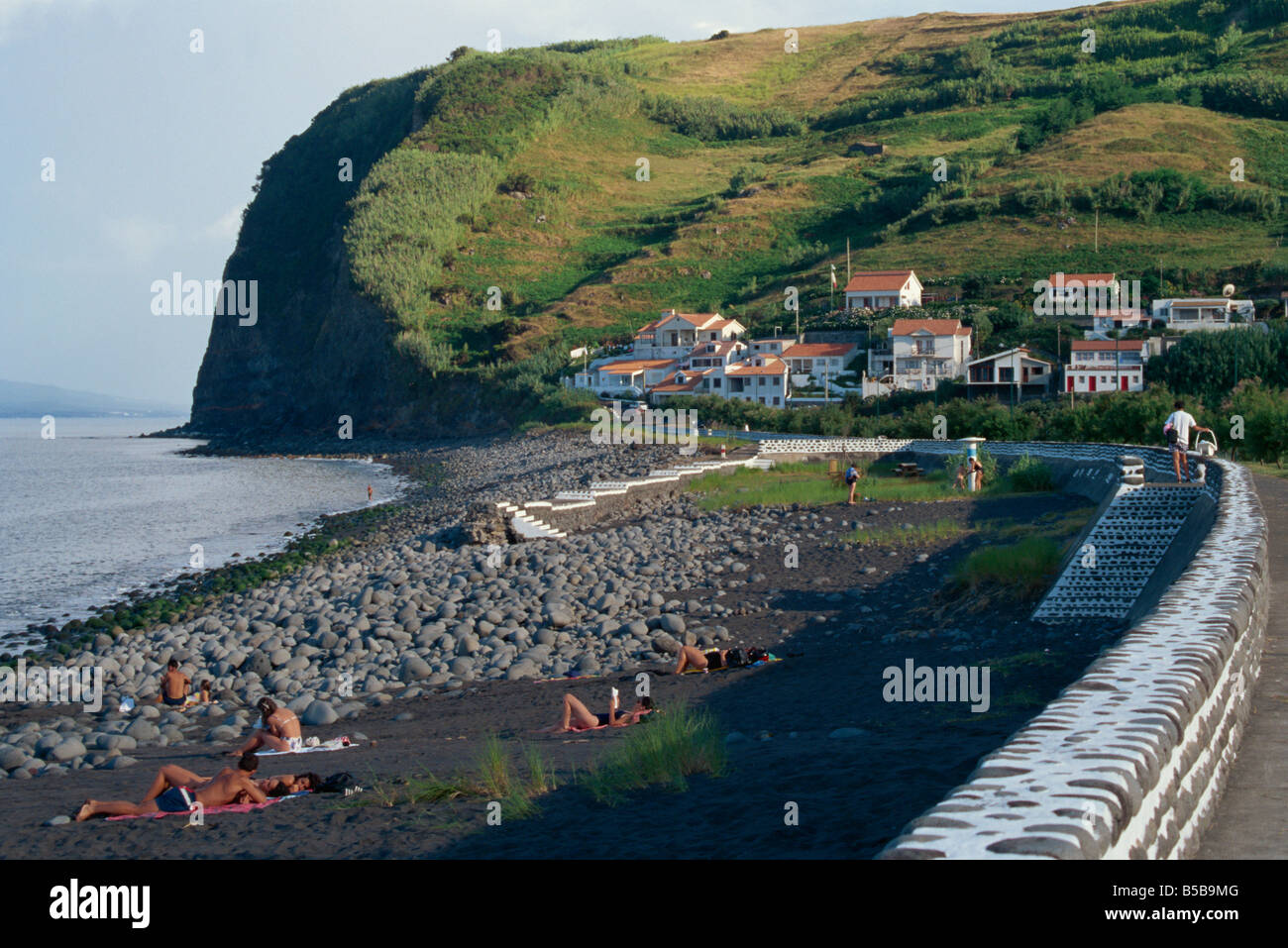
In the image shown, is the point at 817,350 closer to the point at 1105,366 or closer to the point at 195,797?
the point at 1105,366

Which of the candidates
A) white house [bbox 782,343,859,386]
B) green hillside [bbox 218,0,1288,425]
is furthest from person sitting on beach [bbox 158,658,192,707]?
green hillside [bbox 218,0,1288,425]

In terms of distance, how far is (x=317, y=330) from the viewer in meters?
111

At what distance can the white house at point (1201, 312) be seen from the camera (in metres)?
59.2

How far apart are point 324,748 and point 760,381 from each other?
2306 inches

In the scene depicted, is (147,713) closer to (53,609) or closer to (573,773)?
(573,773)

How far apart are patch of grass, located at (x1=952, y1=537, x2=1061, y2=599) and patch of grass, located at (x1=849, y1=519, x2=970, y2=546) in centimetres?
593

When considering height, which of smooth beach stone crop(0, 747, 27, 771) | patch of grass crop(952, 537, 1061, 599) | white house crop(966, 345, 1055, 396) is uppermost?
white house crop(966, 345, 1055, 396)

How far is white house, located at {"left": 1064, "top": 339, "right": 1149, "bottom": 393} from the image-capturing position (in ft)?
172

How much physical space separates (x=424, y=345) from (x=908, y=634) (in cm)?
8023

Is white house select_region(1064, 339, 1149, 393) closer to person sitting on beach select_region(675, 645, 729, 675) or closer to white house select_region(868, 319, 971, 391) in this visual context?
white house select_region(868, 319, 971, 391)

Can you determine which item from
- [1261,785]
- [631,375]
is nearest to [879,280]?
[631,375]

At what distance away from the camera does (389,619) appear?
18.3m

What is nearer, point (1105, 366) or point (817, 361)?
point (1105, 366)

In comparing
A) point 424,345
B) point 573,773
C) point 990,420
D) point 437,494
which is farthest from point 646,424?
point 573,773
